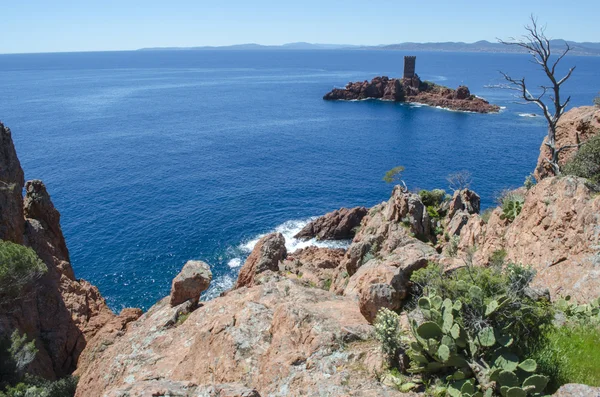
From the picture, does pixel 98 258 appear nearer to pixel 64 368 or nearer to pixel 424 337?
pixel 64 368

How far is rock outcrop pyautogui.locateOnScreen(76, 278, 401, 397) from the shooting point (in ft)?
41.2

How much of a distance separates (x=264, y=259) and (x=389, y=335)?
24.4 meters

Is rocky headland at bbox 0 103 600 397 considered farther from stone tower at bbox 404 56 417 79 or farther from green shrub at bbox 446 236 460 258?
stone tower at bbox 404 56 417 79

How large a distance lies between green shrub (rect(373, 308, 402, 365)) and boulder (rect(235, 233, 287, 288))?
23.4 metres

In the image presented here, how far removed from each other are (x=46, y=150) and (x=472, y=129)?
10748cm

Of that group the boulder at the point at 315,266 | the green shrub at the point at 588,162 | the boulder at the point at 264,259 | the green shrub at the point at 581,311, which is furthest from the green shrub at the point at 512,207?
the boulder at the point at 264,259

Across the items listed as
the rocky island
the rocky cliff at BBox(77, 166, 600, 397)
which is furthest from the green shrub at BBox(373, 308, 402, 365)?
the rocky island

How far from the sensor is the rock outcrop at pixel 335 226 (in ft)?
205

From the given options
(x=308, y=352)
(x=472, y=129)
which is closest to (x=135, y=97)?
(x=472, y=129)

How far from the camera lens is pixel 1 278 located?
2500cm

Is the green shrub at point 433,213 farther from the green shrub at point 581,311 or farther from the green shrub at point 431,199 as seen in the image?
the green shrub at point 581,311

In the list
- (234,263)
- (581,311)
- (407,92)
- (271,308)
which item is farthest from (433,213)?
(407,92)

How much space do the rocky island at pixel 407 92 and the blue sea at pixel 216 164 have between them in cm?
1361

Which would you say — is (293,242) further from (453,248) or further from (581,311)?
(581,311)
